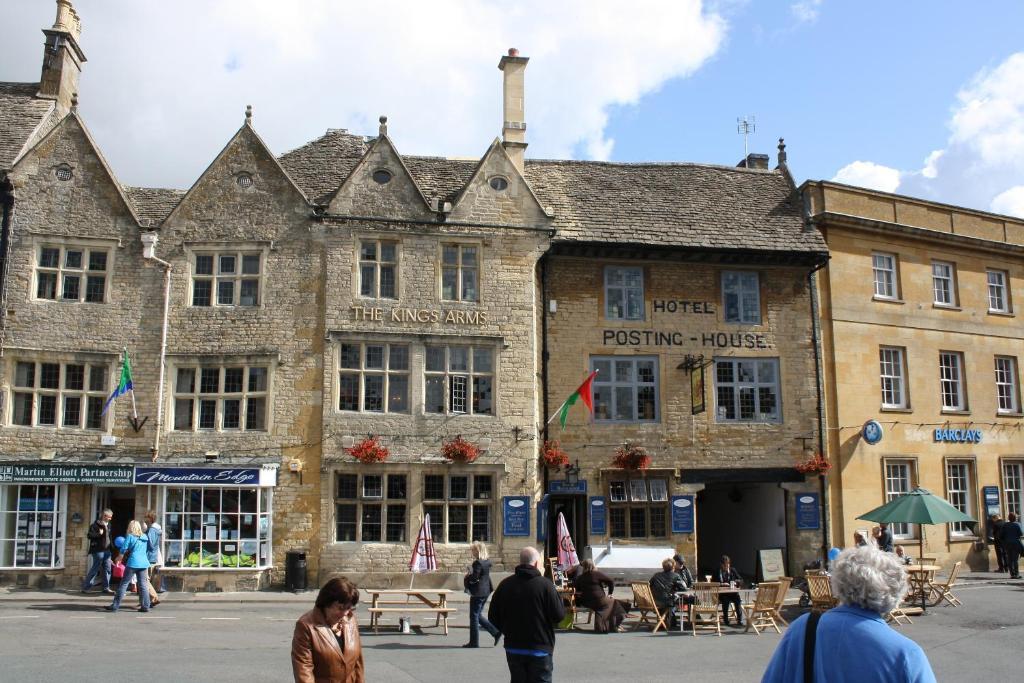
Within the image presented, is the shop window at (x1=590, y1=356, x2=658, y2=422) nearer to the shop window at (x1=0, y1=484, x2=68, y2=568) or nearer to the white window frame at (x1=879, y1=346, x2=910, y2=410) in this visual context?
the white window frame at (x1=879, y1=346, x2=910, y2=410)

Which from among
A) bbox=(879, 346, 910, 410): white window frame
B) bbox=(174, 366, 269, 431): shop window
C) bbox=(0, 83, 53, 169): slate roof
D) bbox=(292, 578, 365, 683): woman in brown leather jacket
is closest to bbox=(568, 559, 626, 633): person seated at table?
bbox=(174, 366, 269, 431): shop window

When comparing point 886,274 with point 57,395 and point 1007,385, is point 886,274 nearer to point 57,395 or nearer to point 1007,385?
point 1007,385

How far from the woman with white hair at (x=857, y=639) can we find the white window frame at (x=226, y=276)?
19.6 meters

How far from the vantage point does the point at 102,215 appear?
2222 centimetres

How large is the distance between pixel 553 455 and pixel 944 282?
13.7 metres

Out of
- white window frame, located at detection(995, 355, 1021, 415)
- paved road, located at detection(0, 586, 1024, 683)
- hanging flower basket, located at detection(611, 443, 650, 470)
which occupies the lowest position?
paved road, located at detection(0, 586, 1024, 683)

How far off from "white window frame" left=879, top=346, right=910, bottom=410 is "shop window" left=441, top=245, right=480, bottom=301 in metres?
11.9

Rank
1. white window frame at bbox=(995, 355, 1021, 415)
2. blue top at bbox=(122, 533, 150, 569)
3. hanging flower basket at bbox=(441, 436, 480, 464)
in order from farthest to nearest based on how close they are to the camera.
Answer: white window frame at bbox=(995, 355, 1021, 415), hanging flower basket at bbox=(441, 436, 480, 464), blue top at bbox=(122, 533, 150, 569)

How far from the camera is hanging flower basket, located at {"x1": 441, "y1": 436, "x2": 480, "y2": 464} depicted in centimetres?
2145

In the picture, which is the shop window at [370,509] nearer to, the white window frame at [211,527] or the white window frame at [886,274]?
the white window frame at [211,527]

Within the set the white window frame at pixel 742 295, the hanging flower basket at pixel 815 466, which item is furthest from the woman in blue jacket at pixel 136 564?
the hanging flower basket at pixel 815 466

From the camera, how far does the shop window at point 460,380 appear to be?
73.0 feet

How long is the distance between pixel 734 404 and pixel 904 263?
23.4 feet

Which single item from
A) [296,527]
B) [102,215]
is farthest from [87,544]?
[102,215]
